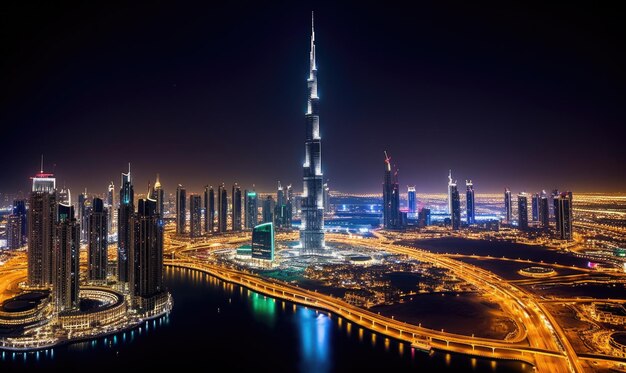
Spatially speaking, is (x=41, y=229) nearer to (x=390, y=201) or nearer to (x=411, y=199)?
(x=390, y=201)

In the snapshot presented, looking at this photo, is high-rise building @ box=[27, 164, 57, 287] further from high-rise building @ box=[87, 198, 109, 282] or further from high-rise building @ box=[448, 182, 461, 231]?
high-rise building @ box=[448, 182, 461, 231]

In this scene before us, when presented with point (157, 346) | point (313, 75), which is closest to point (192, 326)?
point (157, 346)

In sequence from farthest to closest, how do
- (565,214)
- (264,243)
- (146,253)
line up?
(565,214) < (264,243) < (146,253)

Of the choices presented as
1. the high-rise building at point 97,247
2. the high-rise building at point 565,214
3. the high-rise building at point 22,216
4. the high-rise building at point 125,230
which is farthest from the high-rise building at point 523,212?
the high-rise building at point 22,216

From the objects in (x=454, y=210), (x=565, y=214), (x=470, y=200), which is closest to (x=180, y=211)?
(x=454, y=210)

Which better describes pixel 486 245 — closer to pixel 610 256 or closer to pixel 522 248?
pixel 522 248

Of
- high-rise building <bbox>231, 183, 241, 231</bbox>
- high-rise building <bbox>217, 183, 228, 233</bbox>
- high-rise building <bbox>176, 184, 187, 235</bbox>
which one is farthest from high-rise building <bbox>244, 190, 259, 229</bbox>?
high-rise building <bbox>176, 184, 187, 235</bbox>
